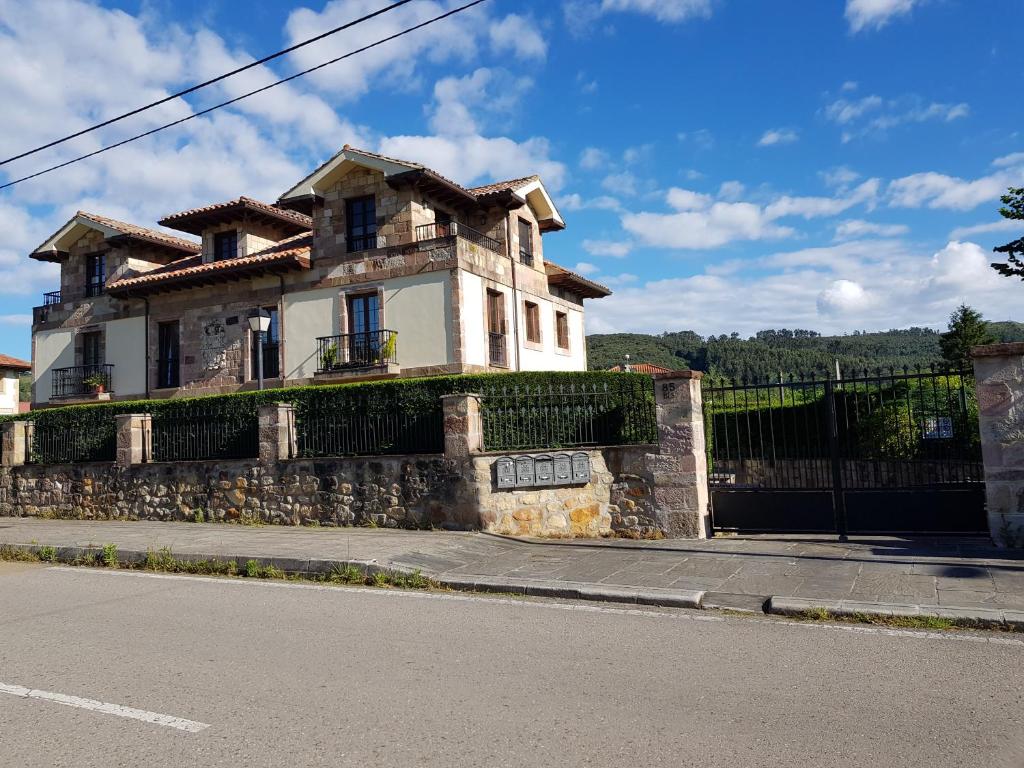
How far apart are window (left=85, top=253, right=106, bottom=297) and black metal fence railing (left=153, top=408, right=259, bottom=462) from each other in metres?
13.4

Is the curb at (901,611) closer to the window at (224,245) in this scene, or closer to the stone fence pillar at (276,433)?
the stone fence pillar at (276,433)

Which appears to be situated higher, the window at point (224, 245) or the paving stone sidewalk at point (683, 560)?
the window at point (224, 245)

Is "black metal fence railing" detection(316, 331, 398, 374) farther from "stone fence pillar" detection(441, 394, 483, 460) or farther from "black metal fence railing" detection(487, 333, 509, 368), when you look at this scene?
"stone fence pillar" detection(441, 394, 483, 460)

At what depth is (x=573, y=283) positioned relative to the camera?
25469 mm

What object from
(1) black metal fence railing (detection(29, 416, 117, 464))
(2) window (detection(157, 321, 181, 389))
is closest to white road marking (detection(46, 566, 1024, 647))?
(1) black metal fence railing (detection(29, 416, 117, 464))

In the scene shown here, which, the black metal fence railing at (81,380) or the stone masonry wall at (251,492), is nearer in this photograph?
the stone masonry wall at (251,492)

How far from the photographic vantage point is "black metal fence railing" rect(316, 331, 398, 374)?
1959cm

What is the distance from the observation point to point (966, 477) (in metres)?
9.24

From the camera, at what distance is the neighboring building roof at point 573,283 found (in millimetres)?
24391

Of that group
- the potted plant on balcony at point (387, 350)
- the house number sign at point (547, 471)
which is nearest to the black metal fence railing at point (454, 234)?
the potted plant on balcony at point (387, 350)

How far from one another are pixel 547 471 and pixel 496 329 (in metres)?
10.6

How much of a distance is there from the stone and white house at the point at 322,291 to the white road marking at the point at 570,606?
11.0 m

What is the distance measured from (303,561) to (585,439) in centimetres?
459

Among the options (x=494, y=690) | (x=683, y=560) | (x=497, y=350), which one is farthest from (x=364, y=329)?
(x=494, y=690)
